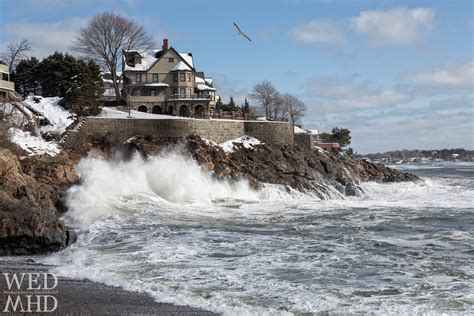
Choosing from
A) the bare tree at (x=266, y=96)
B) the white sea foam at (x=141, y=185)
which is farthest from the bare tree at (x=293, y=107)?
the white sea foam at (x=141, y=185)

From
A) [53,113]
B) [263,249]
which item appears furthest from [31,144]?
[263,249]

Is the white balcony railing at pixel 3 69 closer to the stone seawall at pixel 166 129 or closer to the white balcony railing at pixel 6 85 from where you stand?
the white balcony railing at pixel 6 85

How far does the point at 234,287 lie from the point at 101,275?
326 centimetres

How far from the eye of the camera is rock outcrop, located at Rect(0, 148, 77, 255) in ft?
49.6


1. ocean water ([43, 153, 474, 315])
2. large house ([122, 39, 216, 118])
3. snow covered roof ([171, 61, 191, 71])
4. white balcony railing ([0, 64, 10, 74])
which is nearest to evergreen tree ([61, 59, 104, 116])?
white balcony railing ([0, 64, 10, 74])

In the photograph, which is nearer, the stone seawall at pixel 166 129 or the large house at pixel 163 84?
the stone seawall at pixel 166 129

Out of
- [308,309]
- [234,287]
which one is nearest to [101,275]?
[234,287]

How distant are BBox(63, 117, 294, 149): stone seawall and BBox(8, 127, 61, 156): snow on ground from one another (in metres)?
2.60

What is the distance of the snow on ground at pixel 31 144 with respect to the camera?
28.3 m

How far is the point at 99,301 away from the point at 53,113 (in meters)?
30.0

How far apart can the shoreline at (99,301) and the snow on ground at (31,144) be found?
1742 cm

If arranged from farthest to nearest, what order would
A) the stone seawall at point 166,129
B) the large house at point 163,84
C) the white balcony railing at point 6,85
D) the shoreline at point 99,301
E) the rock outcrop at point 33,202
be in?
the large house at point 163,84, the white balcony railing at point 6,85, the stone seawall at point 166,129, the rock outcrop at point 33,202, the shoreline at point 99,301

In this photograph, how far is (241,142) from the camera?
4044cm

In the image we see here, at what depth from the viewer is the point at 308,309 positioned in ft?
32.6
